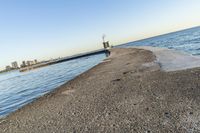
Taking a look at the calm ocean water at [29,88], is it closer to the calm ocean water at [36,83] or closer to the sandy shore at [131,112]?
the calm ocean water at [36,83]

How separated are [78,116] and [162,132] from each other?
315cm

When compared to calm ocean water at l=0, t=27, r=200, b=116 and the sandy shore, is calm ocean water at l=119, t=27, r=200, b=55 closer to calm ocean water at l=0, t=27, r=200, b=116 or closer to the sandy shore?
calm ocean water at l=0, t=27, r=200, b=116

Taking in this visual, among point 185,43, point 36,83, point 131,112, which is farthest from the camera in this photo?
point 185,43

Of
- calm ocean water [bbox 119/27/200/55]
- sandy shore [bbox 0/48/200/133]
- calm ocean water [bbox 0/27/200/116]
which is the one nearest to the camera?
sandy shore [bbox 0/48/200/133]

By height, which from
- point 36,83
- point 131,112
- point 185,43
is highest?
point 131,112

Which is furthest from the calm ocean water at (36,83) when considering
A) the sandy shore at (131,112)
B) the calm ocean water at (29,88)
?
the sandy shore at (131,112)

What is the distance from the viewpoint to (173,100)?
6.30 m

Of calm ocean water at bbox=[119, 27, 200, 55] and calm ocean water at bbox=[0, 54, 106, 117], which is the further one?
calm ocean water at bbox=[119, 27, 200, 55]

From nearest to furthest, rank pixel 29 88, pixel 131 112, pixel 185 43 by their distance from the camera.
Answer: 1. pixel 131 112
2. pixel 29 88
3. pixel 185 43

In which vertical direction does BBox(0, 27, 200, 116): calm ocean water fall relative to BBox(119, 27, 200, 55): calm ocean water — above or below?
below

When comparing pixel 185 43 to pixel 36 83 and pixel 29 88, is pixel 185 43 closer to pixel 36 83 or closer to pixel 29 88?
pixel 36 83

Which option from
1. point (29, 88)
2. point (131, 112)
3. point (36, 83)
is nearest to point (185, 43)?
point (36, 83)

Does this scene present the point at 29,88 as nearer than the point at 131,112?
No

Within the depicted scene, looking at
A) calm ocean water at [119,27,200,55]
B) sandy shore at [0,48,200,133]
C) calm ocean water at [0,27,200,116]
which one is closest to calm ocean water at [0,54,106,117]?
calm ocean water at [0,27,200,116]
